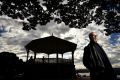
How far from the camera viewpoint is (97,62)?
16.7 feet

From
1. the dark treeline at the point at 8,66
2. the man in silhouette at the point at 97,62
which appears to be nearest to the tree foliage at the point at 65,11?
the dark treeline at the point at 8,66

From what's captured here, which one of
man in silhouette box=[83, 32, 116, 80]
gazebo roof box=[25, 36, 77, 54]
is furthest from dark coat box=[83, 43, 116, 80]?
gazebo roof box=[25, 36, 77, 54]

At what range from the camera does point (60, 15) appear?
20.8 metres

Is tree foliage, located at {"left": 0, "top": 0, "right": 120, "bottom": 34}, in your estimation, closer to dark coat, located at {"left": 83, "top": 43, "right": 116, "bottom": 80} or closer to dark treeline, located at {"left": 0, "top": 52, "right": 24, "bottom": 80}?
dark treeline, located at {"left": 0, "top": 52, "right": 24, "bottom": 80}

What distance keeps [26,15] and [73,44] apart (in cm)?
724

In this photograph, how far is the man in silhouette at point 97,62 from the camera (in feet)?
16.3

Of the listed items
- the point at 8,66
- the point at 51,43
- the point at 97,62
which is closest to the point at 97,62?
the point at 97,62

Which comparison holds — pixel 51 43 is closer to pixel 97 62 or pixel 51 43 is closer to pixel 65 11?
pixel 65 11

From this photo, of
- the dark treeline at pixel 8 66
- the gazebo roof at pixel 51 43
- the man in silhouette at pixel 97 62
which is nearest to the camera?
the man in silhouette at pixel 97 62

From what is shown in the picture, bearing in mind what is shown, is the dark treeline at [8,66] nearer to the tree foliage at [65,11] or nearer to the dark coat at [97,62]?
the tree foliage at [65,11]

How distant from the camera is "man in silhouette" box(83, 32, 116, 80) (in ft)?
16.3

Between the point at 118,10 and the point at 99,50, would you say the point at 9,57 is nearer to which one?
the point at 118,10

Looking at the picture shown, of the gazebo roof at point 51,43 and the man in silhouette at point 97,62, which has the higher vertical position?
the gazebo roof at point 51,43

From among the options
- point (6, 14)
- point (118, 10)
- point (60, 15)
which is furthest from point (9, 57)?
point (118, 10)
